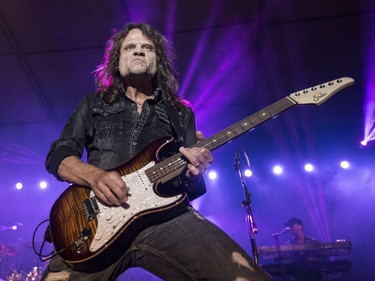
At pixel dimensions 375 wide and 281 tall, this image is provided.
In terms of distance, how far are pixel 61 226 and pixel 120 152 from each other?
582mm

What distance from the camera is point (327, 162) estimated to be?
37.1 ft

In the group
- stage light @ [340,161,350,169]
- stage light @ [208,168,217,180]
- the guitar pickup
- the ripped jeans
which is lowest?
the ripped jeans

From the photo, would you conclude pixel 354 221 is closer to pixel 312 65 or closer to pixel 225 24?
pixel 312 65

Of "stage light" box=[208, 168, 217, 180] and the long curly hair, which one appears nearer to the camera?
the long curly hair

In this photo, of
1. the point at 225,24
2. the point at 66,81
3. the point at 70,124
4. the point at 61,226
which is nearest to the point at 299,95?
the point at 70,124

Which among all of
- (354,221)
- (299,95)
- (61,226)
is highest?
(354,221)

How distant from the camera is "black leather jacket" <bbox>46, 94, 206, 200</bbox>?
2.18 m

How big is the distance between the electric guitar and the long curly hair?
0.78m

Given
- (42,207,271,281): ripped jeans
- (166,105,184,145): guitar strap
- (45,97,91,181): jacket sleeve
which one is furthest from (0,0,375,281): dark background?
(42,207,271,281): ripped jeans

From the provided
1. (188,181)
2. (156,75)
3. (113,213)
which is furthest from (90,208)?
(156,75)

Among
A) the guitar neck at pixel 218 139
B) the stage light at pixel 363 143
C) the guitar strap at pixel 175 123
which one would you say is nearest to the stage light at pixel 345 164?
the stage light at pixel 363 143

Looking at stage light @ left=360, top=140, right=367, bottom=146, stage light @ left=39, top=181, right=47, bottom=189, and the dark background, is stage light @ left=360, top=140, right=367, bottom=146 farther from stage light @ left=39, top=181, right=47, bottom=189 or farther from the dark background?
stage light @ left=39, top=181, right=47, bottom=189

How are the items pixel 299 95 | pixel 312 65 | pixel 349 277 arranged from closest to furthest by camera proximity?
pixel 299 95, pixel 312 65, pixel 349 277

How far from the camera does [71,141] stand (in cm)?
222
